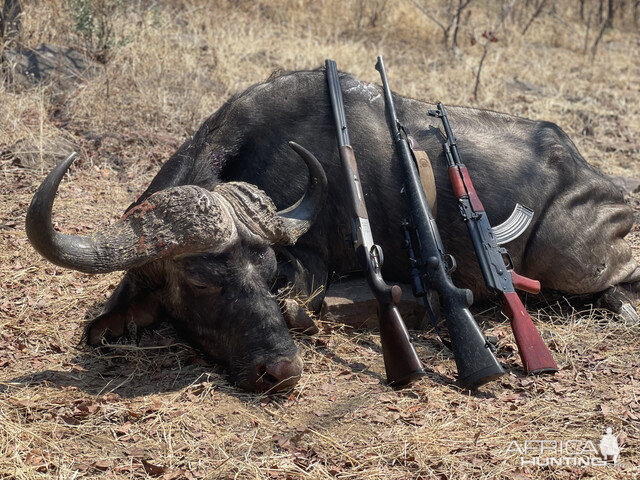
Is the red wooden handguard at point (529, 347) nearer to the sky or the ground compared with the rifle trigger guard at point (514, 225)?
nearer to the ground

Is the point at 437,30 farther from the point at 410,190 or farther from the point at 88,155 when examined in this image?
the point at 410,190

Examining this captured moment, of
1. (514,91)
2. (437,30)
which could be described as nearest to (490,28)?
(437,30)

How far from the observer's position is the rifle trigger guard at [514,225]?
17.1ft

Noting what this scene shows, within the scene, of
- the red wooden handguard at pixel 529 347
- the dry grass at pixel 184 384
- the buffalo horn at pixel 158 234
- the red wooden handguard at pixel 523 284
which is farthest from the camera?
the red wooden handguard at pixel 523 284

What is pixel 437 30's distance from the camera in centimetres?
1441

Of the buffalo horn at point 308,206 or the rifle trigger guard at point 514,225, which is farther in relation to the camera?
the rifle trigger guard at point 514,225

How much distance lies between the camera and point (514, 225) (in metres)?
5.30

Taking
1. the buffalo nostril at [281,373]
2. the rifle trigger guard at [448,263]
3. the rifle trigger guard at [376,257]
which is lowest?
the buffalo nostril at [281,373]

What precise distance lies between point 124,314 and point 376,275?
1669 millimetres

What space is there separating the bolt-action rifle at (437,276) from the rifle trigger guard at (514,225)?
59cm

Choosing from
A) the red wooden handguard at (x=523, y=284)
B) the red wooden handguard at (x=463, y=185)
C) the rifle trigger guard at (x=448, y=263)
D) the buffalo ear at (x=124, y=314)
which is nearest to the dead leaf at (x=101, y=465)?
the buffalo ear at (x=124, y=314)

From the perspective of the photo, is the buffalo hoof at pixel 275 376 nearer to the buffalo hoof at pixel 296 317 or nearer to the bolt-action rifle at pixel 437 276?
the buffalo hoof at pixel 296 317

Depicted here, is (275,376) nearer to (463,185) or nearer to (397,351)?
(397,351)

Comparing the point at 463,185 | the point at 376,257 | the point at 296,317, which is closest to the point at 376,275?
the point at 376,257
